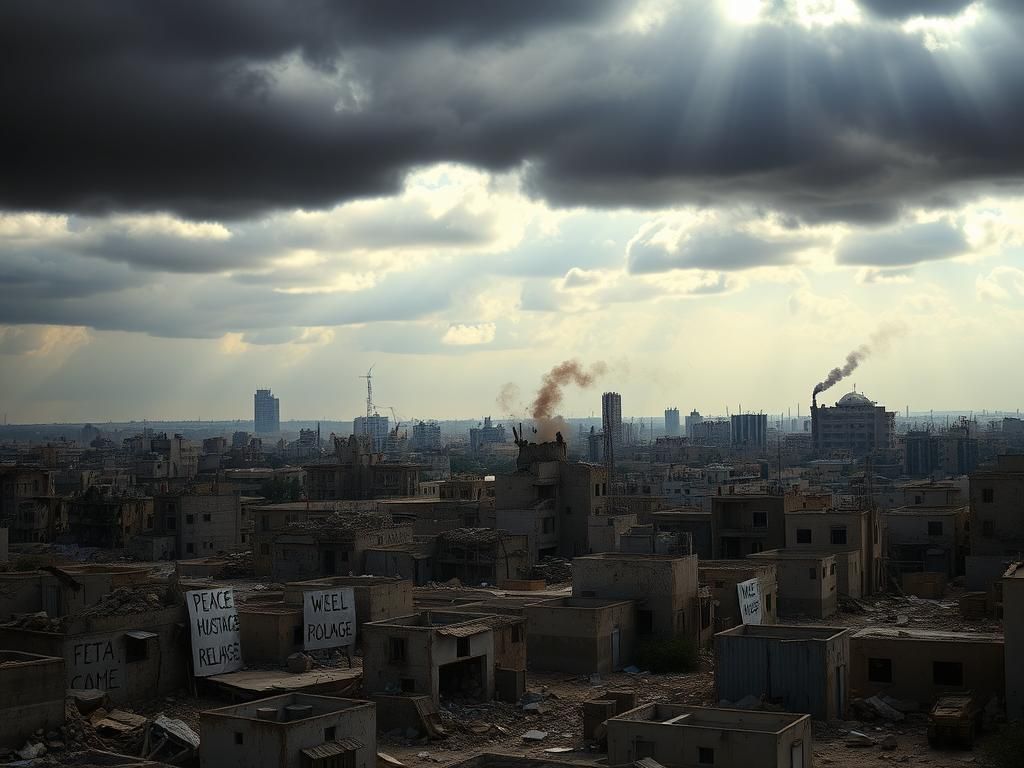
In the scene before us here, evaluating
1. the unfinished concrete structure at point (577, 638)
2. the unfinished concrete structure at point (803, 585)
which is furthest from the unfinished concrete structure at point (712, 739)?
the unfinished concrete structure at point (803, 585)

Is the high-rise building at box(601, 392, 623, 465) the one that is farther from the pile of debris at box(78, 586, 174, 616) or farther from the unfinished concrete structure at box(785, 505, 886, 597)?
the pile of debris at box(78, 586, 174, 616)

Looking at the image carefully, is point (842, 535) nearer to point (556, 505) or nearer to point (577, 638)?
point (556, 505)

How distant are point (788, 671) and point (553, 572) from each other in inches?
901

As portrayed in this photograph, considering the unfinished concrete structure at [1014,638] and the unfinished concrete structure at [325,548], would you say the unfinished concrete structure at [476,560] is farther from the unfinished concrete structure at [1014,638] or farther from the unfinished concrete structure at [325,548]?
the unfinished concrete structure at [1014,638]

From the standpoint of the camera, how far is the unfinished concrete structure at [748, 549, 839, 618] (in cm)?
4278

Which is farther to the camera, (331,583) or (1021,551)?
(1021,551)

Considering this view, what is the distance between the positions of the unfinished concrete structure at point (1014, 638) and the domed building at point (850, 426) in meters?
154

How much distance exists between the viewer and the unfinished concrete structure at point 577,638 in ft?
111

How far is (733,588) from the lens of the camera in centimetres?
3975

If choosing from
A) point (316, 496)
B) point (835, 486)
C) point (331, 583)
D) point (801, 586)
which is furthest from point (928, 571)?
point (835, 486)

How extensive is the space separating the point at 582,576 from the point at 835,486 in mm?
76663

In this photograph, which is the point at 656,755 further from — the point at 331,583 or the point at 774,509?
the point at 774,509

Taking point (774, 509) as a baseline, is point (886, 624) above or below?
below

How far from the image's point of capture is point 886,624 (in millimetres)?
40344
